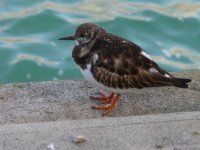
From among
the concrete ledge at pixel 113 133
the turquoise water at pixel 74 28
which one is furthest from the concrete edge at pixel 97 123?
the turquoise water at pixel 74 28

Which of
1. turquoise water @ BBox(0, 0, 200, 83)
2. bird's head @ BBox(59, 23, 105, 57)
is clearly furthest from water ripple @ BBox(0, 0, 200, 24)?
bird's head @ BBox(59, 23, 105, 57)

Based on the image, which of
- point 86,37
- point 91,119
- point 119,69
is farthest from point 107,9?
point 91,119

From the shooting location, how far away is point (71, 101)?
4.18 meters

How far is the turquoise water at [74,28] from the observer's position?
24.5 ft

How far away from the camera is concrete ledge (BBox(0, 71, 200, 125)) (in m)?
3.97

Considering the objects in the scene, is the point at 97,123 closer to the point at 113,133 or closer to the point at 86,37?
the point at 113,133

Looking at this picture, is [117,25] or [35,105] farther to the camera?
[117,25]

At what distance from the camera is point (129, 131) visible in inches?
144

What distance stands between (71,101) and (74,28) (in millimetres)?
4136

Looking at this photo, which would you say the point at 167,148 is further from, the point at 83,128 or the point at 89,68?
the point at 89,68

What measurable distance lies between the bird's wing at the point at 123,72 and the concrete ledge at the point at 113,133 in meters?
0.23

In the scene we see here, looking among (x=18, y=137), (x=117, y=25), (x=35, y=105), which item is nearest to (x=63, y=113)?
(x=35, y=105)

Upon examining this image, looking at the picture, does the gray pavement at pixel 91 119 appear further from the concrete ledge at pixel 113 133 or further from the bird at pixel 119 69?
the bird at pixel 119 69

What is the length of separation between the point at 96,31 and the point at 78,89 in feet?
1.66
